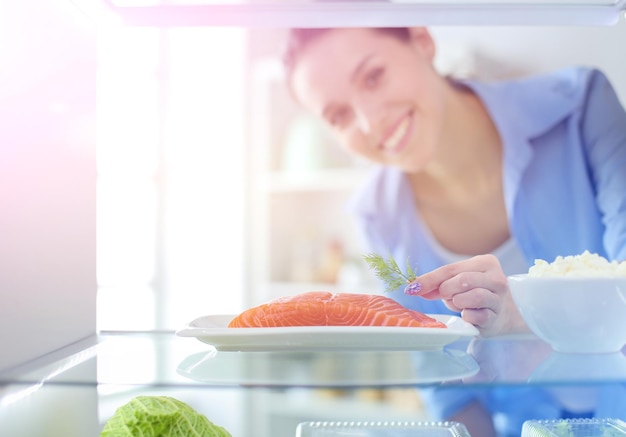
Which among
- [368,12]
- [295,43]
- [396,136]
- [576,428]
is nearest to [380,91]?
[396,136]

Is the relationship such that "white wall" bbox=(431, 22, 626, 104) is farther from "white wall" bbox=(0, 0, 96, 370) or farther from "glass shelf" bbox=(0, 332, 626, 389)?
"glass shelf" bbox=(0, 332, 626, 389)

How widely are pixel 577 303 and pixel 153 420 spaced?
16.9 inches

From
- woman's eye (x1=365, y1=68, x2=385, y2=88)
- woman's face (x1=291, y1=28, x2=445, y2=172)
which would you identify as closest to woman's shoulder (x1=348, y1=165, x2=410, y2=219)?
woman's face (x1=291, y1=28, x2=445, y2=172)

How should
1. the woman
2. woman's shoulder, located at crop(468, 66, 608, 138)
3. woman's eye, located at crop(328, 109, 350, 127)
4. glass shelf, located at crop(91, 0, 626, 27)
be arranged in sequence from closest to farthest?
glass shelf, located at crop(91, 0, 626, 27) → the woman → woman's shoulder, located at crop(468, 66, 608, 138) → woman's eye, located at crop(328, 109, 350, 127)

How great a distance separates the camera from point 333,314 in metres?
0.67

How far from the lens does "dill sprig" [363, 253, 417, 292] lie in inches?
28.8

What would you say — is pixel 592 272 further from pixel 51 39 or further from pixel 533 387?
pixel 51 39

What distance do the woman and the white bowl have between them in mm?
1073

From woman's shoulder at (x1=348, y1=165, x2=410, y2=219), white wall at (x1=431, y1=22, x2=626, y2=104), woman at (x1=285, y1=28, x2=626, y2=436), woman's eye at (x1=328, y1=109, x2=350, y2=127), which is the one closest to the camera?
woman at (x1=285, y1=28, x2=626, y2=436)

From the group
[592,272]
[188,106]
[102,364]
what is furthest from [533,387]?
[188,106]

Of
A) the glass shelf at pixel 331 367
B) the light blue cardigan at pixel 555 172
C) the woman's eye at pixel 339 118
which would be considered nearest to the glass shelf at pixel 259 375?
the glass shelf at pixel 331 367

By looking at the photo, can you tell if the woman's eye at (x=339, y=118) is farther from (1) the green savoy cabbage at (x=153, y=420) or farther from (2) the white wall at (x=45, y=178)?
(1) the green savoy cabbage at (x=153, y=420)

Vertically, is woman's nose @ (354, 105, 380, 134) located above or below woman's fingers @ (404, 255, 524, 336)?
above

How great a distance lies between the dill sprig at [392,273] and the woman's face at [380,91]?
5.19ft
